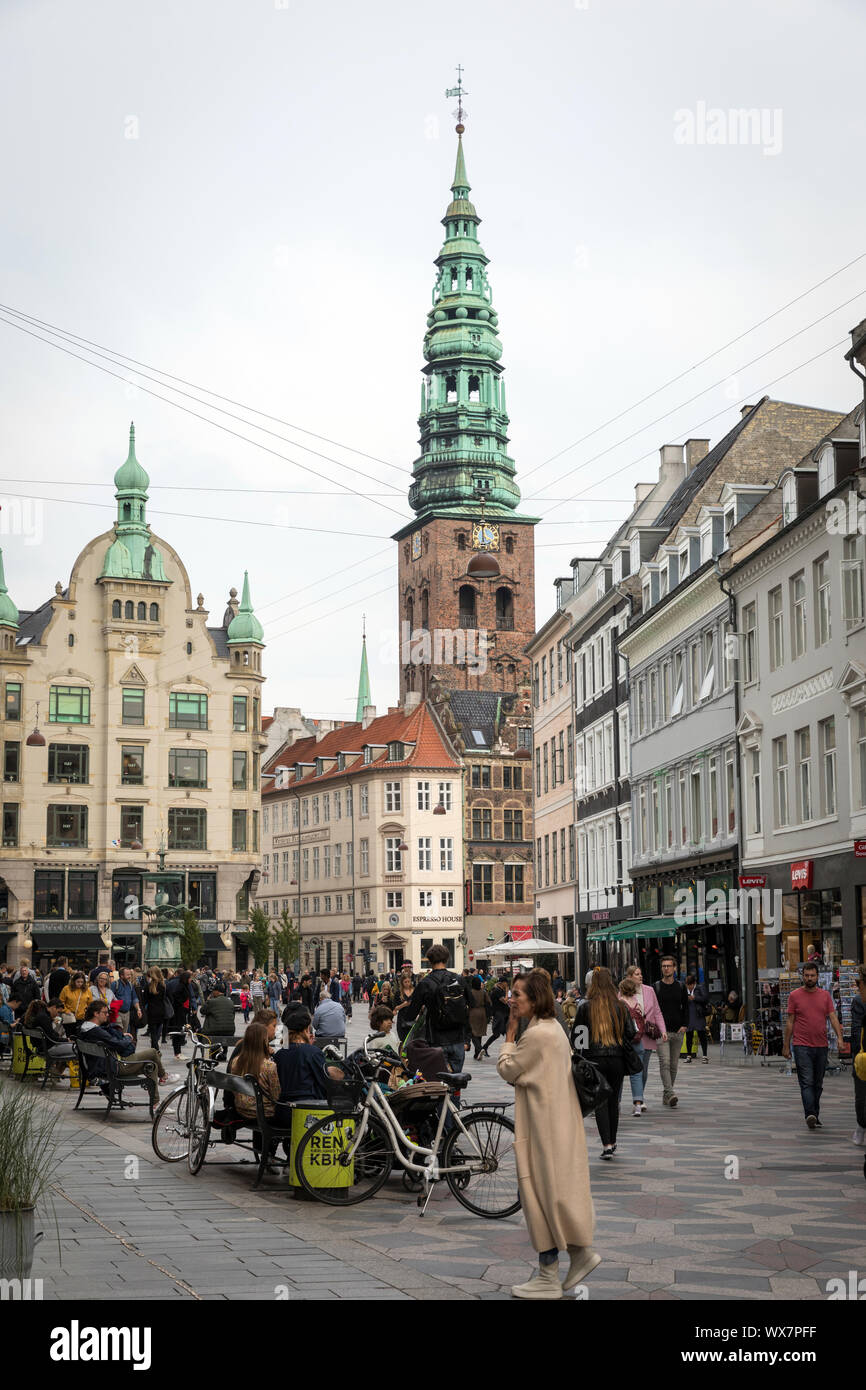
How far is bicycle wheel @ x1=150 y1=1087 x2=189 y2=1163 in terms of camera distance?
1548 centimetres

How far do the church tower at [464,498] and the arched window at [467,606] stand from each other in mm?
69

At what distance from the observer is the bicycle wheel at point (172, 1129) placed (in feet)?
50.8

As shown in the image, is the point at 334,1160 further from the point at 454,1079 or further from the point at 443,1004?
the point at 443,1004

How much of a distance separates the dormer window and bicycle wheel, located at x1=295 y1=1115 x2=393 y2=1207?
2127 centimetres

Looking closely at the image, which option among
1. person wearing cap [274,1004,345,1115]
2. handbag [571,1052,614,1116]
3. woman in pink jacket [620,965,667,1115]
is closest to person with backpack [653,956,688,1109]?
woman in pink jacket [620,965,667,1115]

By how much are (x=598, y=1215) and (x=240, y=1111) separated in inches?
146

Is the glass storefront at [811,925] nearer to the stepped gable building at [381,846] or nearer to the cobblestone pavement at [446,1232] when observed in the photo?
the cobblestone pavement at [446,1232]

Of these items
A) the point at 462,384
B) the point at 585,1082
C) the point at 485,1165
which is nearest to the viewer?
the point at 585,1082

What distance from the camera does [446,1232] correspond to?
11453mm

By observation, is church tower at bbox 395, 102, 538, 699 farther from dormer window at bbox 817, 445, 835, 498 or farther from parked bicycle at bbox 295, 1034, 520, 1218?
parked bicycle at bbox 295, 1034, 520, 1218

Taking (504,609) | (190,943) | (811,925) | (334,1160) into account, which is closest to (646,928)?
(811,925)

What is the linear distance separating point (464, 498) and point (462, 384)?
7700mm
